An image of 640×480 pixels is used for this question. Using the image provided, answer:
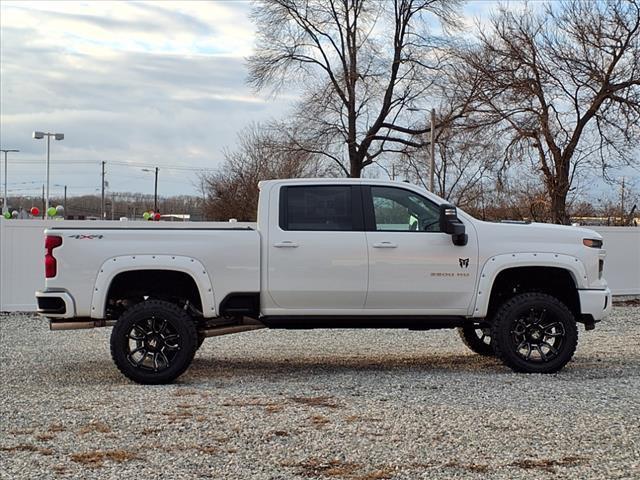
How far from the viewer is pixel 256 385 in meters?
8.04

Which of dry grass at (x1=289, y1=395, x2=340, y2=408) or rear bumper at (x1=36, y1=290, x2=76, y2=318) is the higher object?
rear bumper at (x1=36, y1=290, x2=76, y2=318)

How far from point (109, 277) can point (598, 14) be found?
66.5 ft

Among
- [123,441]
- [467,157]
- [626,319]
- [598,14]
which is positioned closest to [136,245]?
[123,441]

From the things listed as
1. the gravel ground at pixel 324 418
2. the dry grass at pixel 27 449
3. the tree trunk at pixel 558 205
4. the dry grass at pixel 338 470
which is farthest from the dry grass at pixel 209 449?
the tree trunk at pixel 558 205

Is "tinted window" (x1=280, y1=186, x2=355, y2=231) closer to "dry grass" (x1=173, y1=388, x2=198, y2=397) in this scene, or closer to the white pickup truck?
the white pickup truck

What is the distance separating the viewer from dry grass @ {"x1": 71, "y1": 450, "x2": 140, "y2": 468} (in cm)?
537

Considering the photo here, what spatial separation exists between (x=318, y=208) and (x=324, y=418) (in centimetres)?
265

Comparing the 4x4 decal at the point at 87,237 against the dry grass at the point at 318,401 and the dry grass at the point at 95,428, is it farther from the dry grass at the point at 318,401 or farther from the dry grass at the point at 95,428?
the dry grass at the point at 318,401

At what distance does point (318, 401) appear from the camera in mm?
7184

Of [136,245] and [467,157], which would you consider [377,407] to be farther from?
[467,157]

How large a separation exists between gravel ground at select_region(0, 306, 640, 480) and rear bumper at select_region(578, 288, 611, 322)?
67cm

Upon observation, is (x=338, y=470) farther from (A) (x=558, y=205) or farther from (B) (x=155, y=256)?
(A) (x=558, y=205)

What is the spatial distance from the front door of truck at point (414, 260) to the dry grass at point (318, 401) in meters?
1.37

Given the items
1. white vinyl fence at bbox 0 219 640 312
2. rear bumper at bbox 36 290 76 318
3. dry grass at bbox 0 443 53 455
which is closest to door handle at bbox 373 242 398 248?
rear bumper at bbox 36 290 76 318
